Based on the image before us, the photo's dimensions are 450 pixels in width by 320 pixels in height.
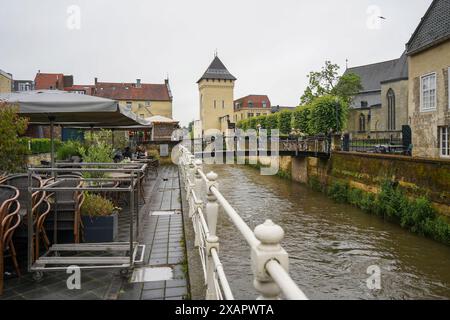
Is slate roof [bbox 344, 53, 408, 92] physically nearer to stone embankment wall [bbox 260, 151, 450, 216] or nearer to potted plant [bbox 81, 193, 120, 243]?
stone embankment wall [bbox 260, 151, 450, 216]

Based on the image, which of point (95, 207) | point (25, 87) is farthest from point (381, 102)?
point (95, 207)

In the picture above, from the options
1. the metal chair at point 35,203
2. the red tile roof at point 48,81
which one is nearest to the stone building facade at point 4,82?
the metal chair at point 35,203

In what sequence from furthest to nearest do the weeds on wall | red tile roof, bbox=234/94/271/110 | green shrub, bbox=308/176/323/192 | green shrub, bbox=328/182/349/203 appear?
red tile roof, bbox=234/94/271/110 → green shrub, bbox=308/176/323/192 → green shrub, bbox=328/182/349/203 → the weeds on wall

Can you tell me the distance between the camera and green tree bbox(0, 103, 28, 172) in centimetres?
526

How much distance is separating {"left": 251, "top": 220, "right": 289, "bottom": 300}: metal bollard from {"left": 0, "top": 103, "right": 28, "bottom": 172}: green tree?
4.63 metres

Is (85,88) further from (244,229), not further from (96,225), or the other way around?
(244,229)

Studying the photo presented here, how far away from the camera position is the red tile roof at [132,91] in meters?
60.9

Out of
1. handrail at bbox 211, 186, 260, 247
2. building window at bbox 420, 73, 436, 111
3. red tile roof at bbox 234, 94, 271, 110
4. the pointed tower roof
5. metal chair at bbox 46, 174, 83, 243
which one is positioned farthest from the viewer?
red tile roof at bbox 234, 94, 271, 110

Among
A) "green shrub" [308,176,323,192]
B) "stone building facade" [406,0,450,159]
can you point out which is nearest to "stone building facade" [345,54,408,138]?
"stone building facade" [406,0,450,159]

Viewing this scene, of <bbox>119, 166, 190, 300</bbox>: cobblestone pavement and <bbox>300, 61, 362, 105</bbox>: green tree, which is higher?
<bbox>300, 61, 362, 105</bbox>: green tree

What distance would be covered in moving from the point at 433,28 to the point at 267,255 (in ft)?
68.2

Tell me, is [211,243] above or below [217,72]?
below

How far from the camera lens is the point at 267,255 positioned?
1.60 metres
